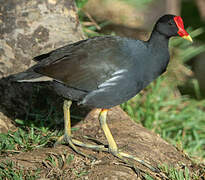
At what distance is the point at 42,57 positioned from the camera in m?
3.17

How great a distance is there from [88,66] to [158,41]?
63cm

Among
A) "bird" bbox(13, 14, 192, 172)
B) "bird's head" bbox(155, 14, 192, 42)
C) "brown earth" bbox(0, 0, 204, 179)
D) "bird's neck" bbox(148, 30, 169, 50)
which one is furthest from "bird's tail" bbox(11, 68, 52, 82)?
"bird's head" bbox(155, 14, 192, 42)

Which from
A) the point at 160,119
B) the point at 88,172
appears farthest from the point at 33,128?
the point at 160,119

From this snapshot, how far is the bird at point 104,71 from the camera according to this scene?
9.39 ft

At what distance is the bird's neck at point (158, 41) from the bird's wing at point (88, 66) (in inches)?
10.1

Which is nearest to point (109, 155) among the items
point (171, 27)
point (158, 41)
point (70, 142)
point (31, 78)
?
point (70, 142)

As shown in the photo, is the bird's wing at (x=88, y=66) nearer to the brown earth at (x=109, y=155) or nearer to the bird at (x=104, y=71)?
the bird at (x=104, y=71)

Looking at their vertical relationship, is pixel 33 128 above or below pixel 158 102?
above

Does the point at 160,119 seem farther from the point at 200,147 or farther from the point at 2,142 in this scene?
the point at 2,142

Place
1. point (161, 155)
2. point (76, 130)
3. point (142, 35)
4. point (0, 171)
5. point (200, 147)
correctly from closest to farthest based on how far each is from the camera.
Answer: point (0, 171) < point (161, 155) < point (76, 130) < point (200, 147) < point (142, 35)

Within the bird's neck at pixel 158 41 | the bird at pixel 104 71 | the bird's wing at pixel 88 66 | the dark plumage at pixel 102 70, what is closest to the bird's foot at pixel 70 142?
the bird at pixel 104 71

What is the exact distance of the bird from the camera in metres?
2.86

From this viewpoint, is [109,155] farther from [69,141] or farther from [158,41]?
[158,41]

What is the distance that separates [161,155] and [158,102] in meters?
1.63
